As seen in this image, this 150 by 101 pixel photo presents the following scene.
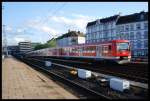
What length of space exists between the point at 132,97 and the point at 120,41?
21116 millimetres

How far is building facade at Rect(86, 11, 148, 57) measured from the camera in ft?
278

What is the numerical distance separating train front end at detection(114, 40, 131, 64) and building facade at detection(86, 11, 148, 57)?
3757 cm

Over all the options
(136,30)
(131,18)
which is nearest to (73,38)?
(131,18)

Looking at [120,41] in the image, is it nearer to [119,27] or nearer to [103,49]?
[103,49]

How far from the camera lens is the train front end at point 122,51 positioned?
113 ft

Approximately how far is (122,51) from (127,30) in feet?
197

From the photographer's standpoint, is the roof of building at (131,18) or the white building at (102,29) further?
the white building at (102,29)

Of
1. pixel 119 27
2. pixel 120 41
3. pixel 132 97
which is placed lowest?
pixel 132 97

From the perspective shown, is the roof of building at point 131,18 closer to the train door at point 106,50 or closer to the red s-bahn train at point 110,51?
the red s-bahn train at point 110,51

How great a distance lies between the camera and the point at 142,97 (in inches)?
562

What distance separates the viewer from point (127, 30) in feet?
308

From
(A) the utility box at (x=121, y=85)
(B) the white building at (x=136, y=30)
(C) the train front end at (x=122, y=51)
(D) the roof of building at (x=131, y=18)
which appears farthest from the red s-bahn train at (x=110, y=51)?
(D) the roof of building at (x=131, y=18)

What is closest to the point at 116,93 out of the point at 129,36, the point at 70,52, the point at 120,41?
the point at 120,41

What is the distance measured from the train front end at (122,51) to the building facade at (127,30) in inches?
1479
